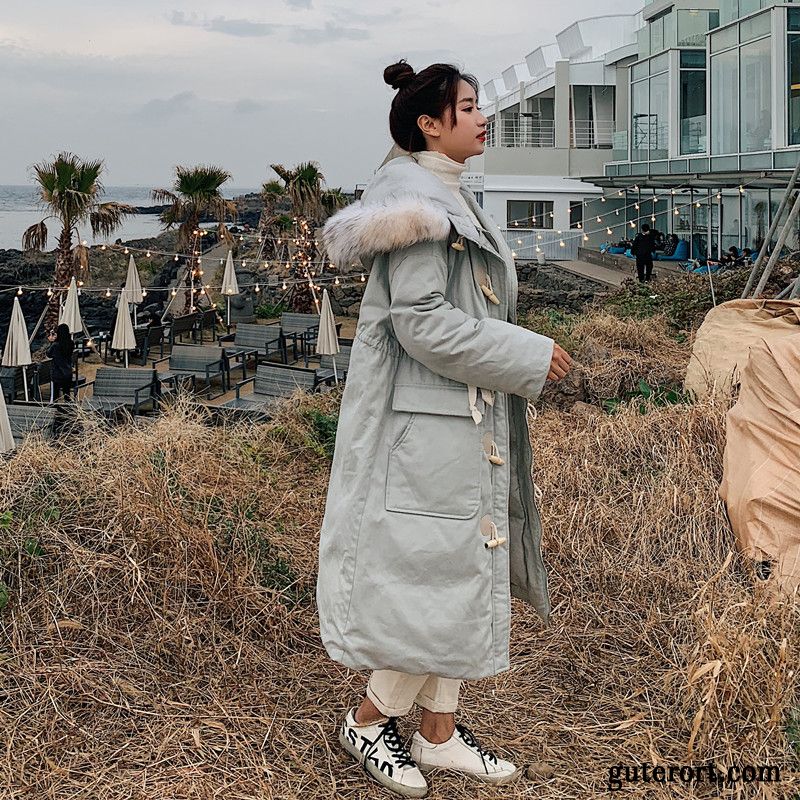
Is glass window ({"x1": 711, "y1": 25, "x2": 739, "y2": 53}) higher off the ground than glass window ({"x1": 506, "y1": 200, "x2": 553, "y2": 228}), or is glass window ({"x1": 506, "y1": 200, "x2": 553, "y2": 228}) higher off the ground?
glass window ({"x1": 711, "y1": 25, "x2": 739, "y2": 53})

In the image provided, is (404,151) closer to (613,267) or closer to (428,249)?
(428,249)

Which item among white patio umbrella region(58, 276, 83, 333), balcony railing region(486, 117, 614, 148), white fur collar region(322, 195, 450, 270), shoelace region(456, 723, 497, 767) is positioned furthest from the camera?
balcony railing region(486, 117, 614, 148)

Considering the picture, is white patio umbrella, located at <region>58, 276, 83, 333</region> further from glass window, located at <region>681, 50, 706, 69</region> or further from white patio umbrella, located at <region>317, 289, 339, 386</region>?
glass window, located at <region>681, 50, 706, 69</region>

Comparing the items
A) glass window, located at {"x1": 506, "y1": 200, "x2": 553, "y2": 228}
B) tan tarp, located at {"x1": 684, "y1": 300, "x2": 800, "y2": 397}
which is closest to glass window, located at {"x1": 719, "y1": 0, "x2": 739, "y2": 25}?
glass window, located at {"x1": 506, "y1": 200, "x2": 553, "y2": 228}

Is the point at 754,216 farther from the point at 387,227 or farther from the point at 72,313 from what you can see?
the point at 387,227

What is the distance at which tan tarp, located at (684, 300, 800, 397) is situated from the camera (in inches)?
201

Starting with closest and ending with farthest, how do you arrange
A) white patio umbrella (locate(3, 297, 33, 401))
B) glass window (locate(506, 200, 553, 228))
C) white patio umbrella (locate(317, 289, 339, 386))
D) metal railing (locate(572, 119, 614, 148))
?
white patio umbrella (locate(3, 297, 33, 401)) < white patio umbrella (locate(317, 289, 339, 386)) < glass window (locate(506, 200, 553, 228)) < metal railing (locate(572, 119, 614, 148))

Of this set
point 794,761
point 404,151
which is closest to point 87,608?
point 404,151

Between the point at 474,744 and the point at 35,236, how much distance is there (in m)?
18.3

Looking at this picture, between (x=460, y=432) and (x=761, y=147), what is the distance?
17.4 metres

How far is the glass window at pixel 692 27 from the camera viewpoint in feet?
71.6

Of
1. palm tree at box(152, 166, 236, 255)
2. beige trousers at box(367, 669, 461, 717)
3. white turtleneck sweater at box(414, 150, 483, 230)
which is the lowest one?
beige trousers at box(367, 669, 461, 717)

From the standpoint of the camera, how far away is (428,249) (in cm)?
219

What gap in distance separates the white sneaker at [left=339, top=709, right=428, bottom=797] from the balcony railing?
33190mm
